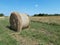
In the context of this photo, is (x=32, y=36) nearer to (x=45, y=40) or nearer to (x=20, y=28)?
(x=45, y=40)

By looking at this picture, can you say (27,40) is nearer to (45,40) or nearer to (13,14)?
(45,40)

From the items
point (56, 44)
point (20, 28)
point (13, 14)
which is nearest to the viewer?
point (56, 44)

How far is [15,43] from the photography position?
8.97m

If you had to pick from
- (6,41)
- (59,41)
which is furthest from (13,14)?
(59,41)

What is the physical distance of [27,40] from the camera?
9.75 meters

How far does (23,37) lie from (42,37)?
1250mm

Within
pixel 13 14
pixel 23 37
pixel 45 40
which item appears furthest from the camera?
pixel 13 14

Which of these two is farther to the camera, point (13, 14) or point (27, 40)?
point (13, 14)

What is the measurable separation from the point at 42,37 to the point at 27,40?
107 centimetres

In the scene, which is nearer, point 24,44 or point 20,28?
point 24,44

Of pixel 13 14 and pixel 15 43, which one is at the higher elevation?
pixel 13 14

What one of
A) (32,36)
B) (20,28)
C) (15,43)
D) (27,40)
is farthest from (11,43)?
(20,28)

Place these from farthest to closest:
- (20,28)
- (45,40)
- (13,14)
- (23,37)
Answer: (13,14), (20,28), (23,37), (45,40)

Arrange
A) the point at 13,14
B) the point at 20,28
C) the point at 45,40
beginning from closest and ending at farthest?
the point at 45,40 → the point at 20,28 → the point at 13,14
